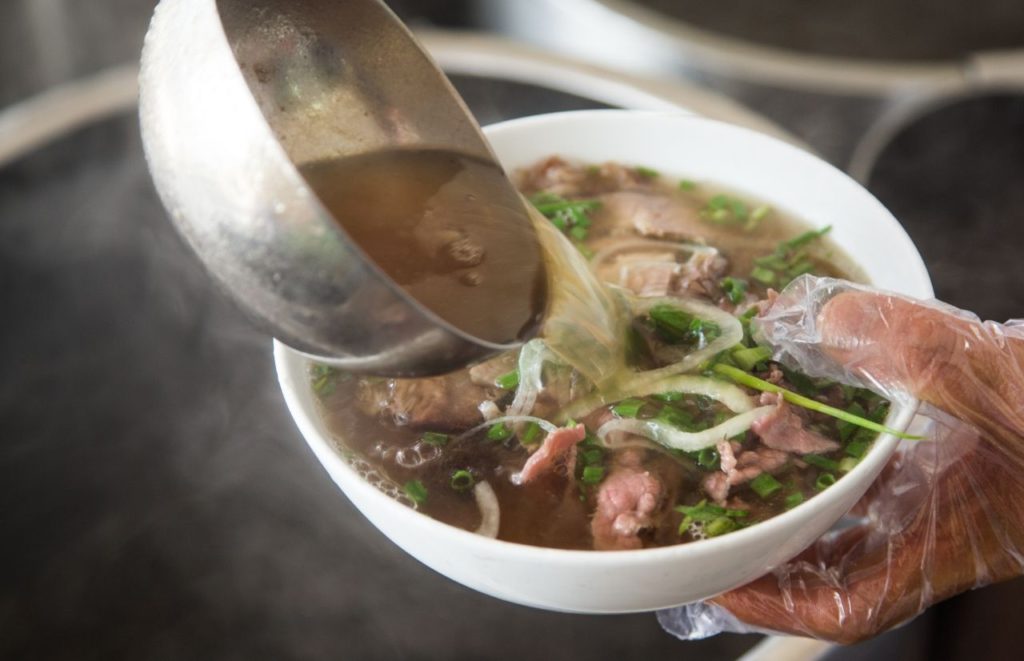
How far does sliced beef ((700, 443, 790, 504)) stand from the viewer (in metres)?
1.20

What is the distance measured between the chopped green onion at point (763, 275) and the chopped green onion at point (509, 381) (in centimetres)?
41

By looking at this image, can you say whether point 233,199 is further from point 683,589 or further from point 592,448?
point 683,589

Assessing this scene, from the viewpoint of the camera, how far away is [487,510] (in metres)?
1.22

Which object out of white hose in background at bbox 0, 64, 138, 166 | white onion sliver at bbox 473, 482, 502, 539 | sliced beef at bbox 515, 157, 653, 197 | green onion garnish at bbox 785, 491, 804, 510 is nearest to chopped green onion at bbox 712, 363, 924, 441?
green onion garnish at bbox 785, 491, 804, 510

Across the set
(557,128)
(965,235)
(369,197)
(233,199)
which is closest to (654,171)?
(557,128)

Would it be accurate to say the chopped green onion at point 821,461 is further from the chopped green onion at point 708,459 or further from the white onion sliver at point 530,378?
the white onion sliver at point 530,378

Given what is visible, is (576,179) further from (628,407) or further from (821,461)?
(821,461)

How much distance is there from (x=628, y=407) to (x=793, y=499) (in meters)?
0.23

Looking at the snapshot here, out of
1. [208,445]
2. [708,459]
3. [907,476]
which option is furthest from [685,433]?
[208,445]

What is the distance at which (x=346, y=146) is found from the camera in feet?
4.25

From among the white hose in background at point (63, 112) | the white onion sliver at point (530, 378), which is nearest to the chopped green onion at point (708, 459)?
the white onion sliver at point (530, 378)

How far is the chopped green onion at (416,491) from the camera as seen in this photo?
1.24m

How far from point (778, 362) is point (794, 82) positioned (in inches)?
66.3

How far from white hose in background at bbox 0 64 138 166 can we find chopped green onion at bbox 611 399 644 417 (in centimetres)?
168
